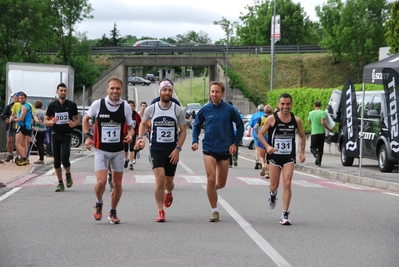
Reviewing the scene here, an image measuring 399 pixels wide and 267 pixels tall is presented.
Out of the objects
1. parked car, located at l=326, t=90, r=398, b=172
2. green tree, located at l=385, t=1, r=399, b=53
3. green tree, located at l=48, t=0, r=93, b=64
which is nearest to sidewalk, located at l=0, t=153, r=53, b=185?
parked car, located at l=326, t=90, r=398, b=172

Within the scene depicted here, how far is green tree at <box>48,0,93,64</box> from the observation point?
7669 cm

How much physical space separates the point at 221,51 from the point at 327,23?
10.9 m

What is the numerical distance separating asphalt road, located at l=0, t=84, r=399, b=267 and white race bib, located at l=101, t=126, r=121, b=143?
1.08 m

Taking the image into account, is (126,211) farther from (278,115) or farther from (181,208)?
(278,115)

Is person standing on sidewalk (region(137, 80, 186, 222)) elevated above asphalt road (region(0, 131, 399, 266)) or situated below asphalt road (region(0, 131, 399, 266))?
above

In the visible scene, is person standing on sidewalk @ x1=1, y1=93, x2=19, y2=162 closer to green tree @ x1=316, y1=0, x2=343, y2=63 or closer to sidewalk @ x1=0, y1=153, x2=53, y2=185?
sidewalk @ x1=0, y1=153, x2=53, y2=185

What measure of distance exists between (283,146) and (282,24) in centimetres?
10433

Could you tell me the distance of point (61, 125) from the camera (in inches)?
609

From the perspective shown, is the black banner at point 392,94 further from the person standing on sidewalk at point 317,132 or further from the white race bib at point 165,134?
the white race bib at point 165,134

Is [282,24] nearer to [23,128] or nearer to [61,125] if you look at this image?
[23,128]

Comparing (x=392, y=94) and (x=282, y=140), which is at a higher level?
(x=392, y=94)

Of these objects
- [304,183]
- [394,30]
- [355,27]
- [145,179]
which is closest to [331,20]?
[355,27]

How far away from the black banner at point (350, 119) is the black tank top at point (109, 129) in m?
11.8

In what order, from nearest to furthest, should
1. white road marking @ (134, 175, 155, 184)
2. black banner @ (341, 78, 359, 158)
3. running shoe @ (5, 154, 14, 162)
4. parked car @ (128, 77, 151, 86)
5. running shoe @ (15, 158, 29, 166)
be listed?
1. white road marking @ (134, 175, 155, 184)
2. black banner @ (341, 78, 359, 158)
3. running shoe @ (15, 158, 29, 166)
4. running shoe @ (5, 154, 14, 162)
5. parked car @ (128, 77, 151, 86)
